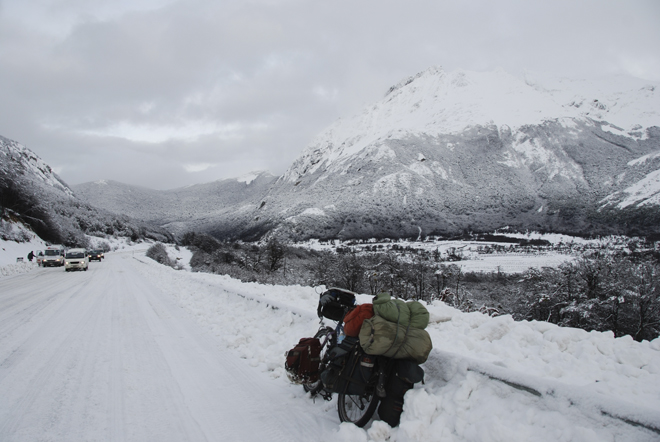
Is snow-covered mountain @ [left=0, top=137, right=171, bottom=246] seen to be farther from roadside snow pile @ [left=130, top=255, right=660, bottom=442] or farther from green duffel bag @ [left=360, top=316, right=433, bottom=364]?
roadside snow pile @ [left=130, top=255, right=660, bottom=442]

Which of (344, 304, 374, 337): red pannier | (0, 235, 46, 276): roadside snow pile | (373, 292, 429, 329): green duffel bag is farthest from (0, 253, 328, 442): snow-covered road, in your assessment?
(0, 235, 46, 276): roadside snow pile

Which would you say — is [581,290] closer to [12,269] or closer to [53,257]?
[12,269]

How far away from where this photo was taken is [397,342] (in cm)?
321

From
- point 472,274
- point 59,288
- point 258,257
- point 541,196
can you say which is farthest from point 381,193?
point 59,288

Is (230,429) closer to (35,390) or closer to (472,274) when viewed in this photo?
(35,390)

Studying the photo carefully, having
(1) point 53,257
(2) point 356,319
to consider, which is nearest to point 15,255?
(1) point 53,257

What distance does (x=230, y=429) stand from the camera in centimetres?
363

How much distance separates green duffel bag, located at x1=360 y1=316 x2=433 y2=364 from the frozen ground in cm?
42

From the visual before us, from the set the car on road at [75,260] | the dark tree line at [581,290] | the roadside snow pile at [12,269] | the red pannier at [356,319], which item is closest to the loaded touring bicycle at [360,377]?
the red pannier at [356,319]

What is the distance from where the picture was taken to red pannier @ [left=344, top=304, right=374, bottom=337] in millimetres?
3695

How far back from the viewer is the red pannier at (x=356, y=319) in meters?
3.70

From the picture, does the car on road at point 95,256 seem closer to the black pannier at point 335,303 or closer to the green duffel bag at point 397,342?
the black pannier at point 335,303

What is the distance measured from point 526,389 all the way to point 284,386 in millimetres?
3146

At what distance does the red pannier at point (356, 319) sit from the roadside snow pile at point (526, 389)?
82 cm
